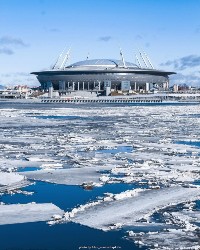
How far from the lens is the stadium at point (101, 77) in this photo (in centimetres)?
10825

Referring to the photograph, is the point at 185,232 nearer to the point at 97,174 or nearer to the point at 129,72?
the point at 97,174

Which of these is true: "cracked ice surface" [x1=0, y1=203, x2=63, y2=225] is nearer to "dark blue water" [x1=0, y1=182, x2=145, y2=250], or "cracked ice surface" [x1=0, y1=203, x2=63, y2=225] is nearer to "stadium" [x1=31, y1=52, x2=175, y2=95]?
"dark blue water" [x1=0, y1=182, x2=145, y2=250]

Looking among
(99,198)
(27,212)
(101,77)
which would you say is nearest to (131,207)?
(99,198)

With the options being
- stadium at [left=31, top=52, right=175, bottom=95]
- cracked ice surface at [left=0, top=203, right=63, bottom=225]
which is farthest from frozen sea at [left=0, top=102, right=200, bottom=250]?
stadium at [left=31, top=52, right=175, bottom=95]

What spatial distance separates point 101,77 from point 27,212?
102457 millimetres

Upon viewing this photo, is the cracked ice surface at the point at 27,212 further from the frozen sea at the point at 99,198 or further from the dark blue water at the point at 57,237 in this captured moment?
the dark blue water at the point at 57,237

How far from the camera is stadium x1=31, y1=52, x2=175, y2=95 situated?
108250mm

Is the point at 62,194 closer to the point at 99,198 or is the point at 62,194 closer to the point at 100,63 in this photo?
the point at 99,198

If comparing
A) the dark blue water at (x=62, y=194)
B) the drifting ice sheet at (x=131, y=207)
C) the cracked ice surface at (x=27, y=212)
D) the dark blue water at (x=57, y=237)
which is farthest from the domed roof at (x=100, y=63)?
the dark blue water at (x=57, y=237)

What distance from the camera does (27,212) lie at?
646cm

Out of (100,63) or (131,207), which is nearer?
(131,207)

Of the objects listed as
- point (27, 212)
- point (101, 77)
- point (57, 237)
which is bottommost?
point (57, 237)

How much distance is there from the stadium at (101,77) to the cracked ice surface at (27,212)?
9579 centimetres

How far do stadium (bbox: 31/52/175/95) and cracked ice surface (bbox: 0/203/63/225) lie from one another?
9579cm
